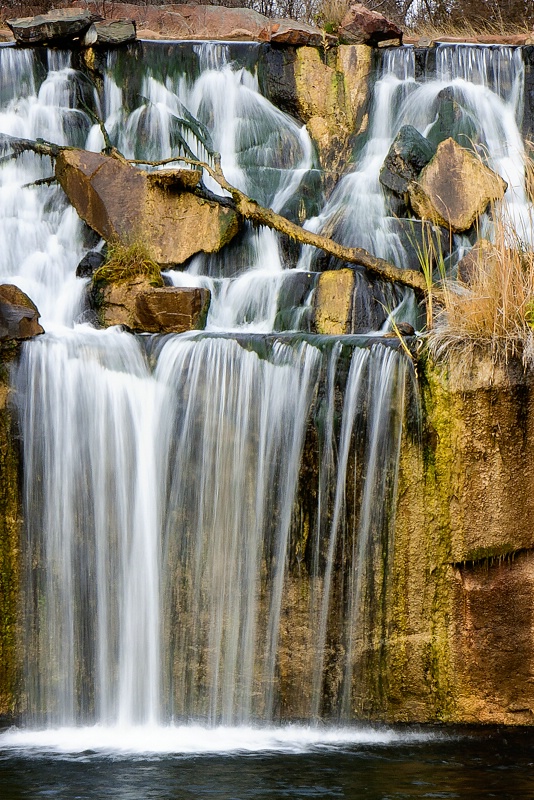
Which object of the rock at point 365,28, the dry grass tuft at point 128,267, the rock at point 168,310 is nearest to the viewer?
the rock at point 168,310

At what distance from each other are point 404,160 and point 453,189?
2.08 feet

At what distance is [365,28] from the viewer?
1088 centimetres

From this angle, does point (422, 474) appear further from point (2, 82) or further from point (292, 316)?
point (2, 82)

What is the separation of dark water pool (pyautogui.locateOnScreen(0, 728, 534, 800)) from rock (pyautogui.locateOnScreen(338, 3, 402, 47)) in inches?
304

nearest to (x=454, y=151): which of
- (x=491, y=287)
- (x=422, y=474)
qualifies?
(x=491, y=287)

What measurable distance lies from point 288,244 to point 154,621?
12.8 ft

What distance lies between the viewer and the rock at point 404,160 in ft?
30.6

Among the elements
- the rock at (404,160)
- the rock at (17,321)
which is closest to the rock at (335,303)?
the rock at (404,160)

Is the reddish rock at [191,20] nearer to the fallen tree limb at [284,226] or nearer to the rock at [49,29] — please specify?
the rock at [49,29]

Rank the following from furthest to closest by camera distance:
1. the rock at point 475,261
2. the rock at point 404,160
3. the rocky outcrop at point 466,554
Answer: the rock at point 404,160
the rock at point 475,261
the rocky outcrop at point 466,554

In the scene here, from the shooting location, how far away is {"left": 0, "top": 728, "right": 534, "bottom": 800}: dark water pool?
4.85 m

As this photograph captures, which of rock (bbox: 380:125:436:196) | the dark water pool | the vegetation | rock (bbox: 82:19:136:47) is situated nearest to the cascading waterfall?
the dark water pool

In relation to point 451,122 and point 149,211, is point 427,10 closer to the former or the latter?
point 451,122

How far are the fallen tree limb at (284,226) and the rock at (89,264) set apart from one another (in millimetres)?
1076
